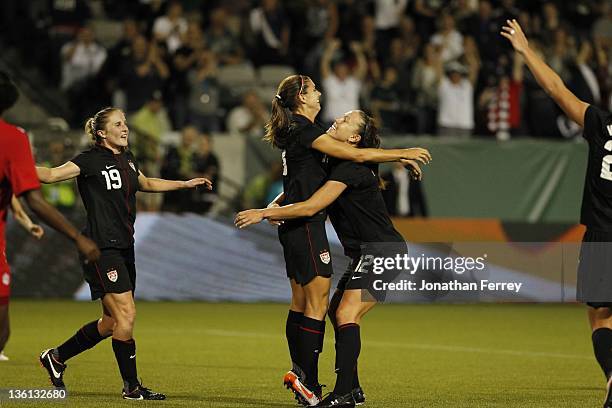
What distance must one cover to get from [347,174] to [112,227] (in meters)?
2.00

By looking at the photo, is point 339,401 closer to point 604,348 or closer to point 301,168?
point 301,168

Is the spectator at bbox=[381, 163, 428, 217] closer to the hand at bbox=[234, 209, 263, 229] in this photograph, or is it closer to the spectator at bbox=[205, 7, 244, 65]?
the spectator at bbox=[205, 7, 244, 65]

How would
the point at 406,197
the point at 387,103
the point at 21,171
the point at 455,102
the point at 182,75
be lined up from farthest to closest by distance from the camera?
1. the point at 182,75
2. the point at 387,103
3. the point at 455,102
4. the point at 406,197
5. the point at 21,171

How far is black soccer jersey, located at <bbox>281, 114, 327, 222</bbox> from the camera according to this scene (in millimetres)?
9086

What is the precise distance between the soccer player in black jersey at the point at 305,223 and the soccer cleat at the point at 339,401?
0.21 metres

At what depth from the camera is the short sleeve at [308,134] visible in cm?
893

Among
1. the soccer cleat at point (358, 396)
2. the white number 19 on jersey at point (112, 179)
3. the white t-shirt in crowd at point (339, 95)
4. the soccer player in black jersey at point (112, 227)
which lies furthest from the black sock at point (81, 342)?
the white t-shirt in crowd at point (339, 95)

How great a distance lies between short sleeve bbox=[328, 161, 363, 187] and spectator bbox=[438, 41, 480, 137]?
12.8 meters

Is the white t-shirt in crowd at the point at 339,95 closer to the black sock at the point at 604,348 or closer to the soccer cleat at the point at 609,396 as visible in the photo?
the black sock at the point at 604,348

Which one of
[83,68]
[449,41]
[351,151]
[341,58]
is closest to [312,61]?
[341,58]

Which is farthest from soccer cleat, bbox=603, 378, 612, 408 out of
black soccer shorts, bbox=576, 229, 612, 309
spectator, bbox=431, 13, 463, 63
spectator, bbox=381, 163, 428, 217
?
spectator, bbox=431, 13, 463, 63

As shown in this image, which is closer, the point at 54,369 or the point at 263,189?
the point at 54,369

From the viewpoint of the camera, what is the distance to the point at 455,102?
70.8 ft

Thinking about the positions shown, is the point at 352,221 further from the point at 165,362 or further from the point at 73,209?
the point at 73,209
